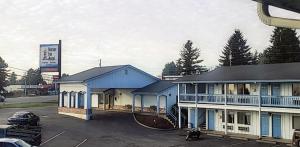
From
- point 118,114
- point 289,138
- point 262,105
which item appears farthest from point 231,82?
point 118,114

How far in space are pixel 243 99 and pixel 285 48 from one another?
133 feet

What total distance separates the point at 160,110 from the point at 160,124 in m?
7.32

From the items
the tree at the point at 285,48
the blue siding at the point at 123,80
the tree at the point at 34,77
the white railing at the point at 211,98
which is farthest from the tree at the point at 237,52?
the tree at the point at 34,77

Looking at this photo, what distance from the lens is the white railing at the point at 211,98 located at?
123 feet

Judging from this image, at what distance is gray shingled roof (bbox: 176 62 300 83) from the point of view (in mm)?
33156

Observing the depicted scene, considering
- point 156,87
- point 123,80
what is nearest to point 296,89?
point 156,87

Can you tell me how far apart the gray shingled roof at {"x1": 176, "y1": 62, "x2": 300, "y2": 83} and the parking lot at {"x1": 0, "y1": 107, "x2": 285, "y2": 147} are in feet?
17.4

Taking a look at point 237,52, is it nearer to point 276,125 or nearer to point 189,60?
point 189,60

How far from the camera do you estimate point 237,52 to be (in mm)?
87000

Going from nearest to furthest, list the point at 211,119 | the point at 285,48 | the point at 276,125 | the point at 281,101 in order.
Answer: the point at 281,101 → the point at 276,125 → the point at 211,119 → the point at 285,48

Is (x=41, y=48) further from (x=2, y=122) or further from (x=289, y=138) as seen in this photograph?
(x=289, y=138)

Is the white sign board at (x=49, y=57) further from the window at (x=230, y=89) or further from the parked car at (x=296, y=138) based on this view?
the parked car at (x=296, y=138)

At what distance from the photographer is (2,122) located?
42.3 metres

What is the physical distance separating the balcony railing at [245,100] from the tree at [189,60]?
60324 mm
